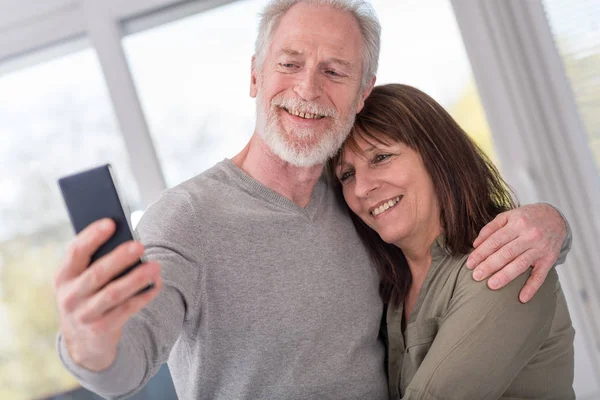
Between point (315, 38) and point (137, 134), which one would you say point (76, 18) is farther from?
point (315, 38)

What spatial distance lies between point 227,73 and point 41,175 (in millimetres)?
978

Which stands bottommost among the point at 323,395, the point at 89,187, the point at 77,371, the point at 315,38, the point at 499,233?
Answer: the point at 323,395

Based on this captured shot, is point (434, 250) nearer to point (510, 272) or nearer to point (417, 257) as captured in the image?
point (417, 257)

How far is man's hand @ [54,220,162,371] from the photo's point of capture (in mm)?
923

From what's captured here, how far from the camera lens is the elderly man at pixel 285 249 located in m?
1.51

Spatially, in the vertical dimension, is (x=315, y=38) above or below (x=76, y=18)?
below

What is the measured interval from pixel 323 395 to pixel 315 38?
35.2 inches

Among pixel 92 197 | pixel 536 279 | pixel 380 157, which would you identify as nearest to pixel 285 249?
pixel 380 157

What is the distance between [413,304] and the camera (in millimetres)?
1784

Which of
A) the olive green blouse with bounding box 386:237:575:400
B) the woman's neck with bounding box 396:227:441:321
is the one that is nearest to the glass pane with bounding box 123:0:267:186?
the woman's neck with bounding box 396:227:441:321

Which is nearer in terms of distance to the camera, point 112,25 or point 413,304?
point 413,304

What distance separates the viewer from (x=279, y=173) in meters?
1.78

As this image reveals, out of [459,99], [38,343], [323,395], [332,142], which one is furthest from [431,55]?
[38,343]

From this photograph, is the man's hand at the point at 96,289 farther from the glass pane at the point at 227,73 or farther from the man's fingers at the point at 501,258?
the glass pane at the point at 227,73
